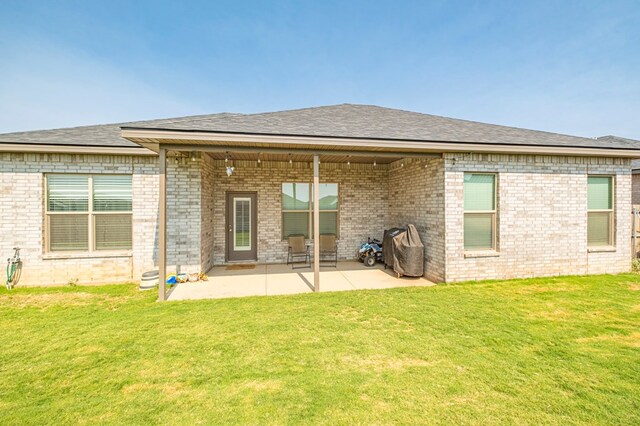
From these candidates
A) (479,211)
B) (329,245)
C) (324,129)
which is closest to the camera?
(324,129)

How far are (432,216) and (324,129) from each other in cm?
301

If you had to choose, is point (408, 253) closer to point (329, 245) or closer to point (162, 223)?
point (329, 245)

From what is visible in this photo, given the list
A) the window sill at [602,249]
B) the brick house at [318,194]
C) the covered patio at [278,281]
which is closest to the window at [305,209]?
the covered patio at [278,281]

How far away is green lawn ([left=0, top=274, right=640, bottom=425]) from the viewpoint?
234 cm

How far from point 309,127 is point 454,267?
405 centimetres

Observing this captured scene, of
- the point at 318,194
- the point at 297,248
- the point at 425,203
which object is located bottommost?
the point at 297,248

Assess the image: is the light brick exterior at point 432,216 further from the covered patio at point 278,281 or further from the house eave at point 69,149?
the covered patio at point 278,281

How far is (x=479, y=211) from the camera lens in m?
6.33

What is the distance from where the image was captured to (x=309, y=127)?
5699 mm

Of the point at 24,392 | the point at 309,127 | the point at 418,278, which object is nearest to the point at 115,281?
the point at 24,392

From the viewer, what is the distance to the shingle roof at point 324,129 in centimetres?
530

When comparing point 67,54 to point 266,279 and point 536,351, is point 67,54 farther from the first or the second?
point 536,351

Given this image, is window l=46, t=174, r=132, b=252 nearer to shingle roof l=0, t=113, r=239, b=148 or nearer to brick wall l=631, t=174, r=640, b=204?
shingle roof l=0, t=113, r=239, b=148

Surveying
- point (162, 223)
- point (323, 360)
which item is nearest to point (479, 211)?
point (323, 360)
